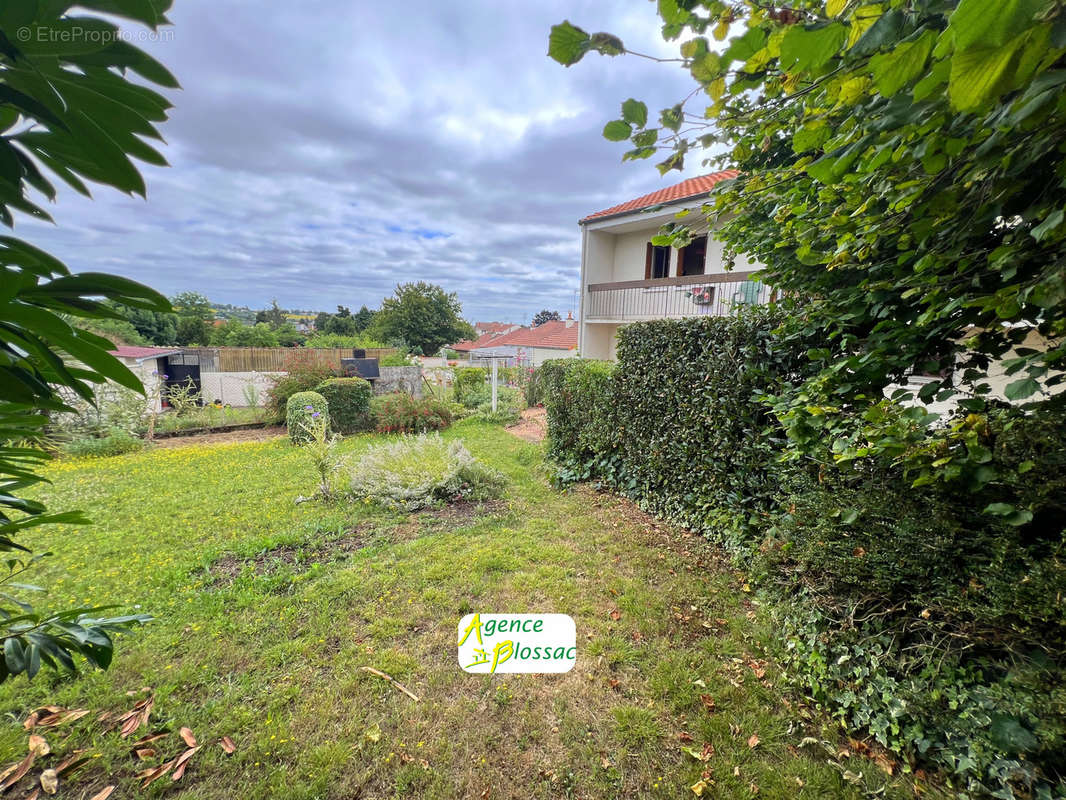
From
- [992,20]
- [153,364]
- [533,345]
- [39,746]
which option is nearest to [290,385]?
[153,364]

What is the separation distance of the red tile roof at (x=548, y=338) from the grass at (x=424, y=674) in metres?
20.6

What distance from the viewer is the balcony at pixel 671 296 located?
723cm

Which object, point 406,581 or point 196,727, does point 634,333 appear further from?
point 196,727

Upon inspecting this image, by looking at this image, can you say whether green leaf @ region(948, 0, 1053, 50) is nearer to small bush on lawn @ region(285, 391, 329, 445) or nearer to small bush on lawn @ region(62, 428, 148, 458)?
small bush on lawn @ region(285, 391, 329, 445)

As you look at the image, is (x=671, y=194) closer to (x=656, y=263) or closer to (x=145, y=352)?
(x=656, y=263)

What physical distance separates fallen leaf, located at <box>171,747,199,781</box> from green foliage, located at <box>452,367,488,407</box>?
9.81 metres

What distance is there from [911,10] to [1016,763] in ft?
7.69

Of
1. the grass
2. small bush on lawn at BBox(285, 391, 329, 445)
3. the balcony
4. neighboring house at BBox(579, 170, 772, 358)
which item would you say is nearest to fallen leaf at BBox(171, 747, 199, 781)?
the grass

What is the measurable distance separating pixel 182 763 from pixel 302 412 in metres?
7.12

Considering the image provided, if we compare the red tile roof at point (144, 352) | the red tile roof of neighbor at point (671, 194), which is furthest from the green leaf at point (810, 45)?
the red tile roof at point (144, 352)

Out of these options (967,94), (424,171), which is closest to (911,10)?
(967,94)

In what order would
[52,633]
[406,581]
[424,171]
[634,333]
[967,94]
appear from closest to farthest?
[967,94] < [52,633] < [406,581] < [634,333] < [424,171]

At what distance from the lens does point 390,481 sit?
473 cm

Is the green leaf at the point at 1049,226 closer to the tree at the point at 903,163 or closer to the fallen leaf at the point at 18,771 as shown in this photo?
the tree at the point at 903,163
